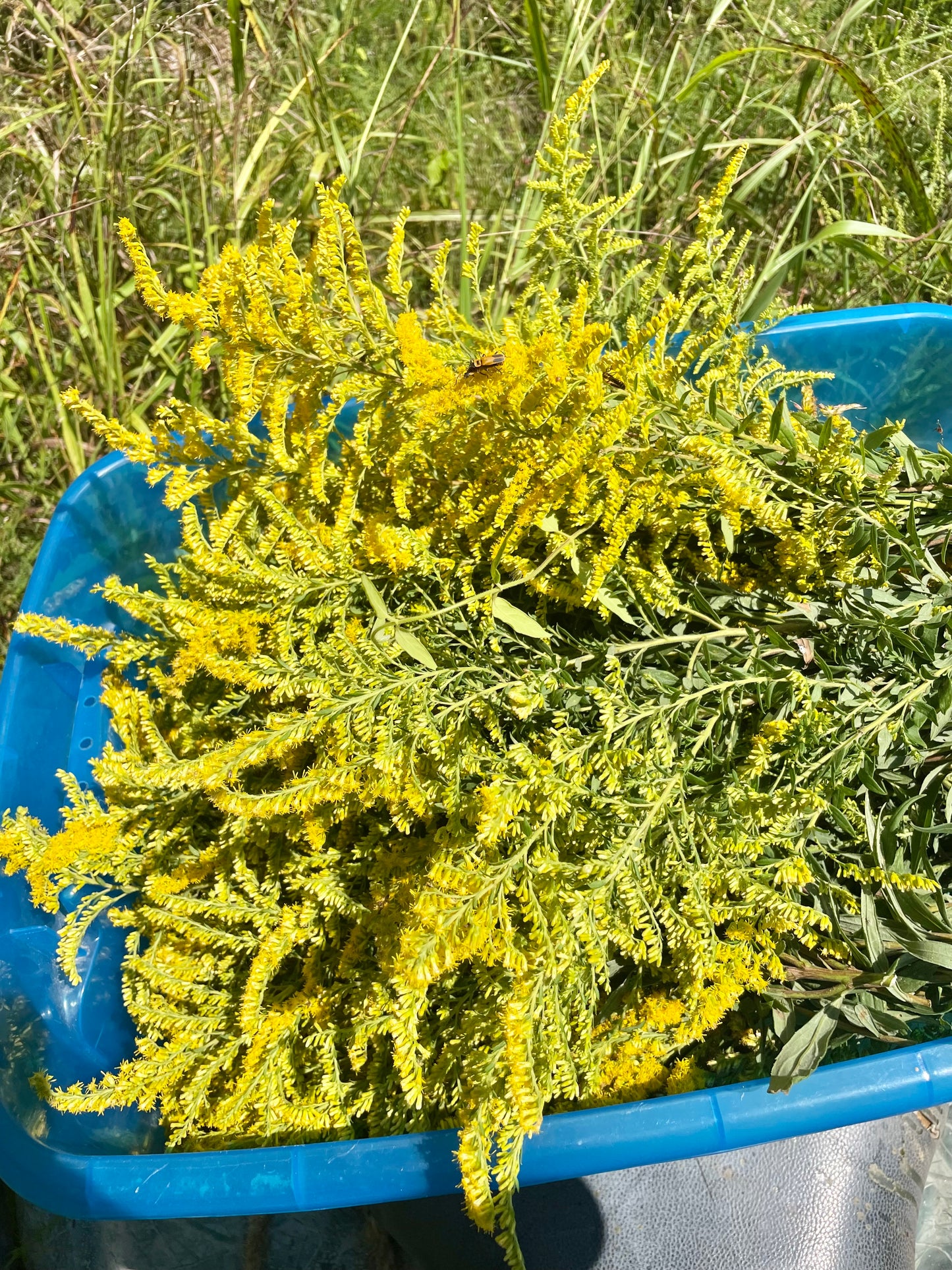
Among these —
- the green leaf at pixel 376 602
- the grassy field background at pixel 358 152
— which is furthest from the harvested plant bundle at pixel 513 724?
the grassy field background at pixel 358 152

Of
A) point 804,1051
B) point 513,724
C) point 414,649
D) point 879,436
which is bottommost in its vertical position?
point 804,1051

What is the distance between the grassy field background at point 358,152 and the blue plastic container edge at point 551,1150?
1328mm

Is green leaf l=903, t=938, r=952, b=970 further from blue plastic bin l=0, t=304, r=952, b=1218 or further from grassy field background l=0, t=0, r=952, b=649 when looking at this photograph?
grassy field background l=0, t=0, r=952, b=649

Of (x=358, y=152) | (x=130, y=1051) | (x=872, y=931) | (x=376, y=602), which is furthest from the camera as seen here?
(x=358, y=152)

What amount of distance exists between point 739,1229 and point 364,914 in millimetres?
917

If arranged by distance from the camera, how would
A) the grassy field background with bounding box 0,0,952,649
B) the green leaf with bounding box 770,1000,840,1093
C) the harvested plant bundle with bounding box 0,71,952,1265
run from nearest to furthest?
the harvested plant bundle with bounding box 0,71,952,1265, the green leaf with bounding box 770,1000,840,1093, the grassy field background with bounding box 0,0,952,649

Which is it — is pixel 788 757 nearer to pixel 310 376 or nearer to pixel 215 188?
pixel 310 376

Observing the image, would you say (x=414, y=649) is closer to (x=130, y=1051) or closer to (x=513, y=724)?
(x=513, y=724)

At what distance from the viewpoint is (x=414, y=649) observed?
3.30 ft

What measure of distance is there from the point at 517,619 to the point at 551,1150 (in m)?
0.64

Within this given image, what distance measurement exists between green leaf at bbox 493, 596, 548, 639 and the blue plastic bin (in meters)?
0.59

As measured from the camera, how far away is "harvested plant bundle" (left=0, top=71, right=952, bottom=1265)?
943 millimetres

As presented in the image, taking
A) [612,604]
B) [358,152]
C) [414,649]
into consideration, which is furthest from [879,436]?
[358,152]

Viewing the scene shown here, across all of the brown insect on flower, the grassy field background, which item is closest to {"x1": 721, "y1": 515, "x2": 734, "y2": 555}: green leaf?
the brown insect on flower
